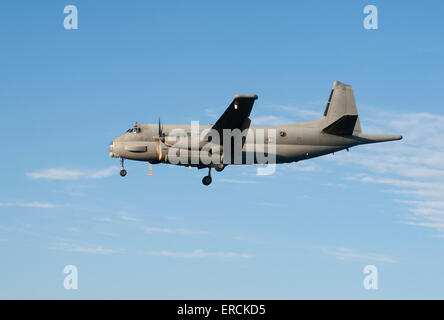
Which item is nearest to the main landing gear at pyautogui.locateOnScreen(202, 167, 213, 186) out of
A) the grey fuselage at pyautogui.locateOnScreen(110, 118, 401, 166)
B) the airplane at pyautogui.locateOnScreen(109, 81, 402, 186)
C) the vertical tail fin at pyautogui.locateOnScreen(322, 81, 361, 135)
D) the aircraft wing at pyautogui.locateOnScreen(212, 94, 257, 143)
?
the airplane at pyautogui.locateOnScreen(109, 81, 402, 186)

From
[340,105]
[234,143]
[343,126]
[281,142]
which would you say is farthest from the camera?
[340,105]

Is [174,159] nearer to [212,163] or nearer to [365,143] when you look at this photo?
[212,163]

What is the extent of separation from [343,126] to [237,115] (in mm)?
10189

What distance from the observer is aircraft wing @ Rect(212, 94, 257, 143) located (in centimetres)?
4211

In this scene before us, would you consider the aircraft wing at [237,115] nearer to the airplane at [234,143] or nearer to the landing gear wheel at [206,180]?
the airplane at [234,143]

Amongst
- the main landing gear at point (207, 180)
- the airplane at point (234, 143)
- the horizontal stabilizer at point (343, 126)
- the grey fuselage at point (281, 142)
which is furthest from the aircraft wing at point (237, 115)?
the horizontal stabilizer at point (343, 126)

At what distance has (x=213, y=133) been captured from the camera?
153ft

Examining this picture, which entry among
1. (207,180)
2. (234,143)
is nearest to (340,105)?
(234,143)

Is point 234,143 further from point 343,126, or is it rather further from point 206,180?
point 343,126

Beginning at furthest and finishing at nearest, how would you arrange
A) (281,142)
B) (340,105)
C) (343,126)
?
1. (340,105)
2. (343,126)
3. (281,142)

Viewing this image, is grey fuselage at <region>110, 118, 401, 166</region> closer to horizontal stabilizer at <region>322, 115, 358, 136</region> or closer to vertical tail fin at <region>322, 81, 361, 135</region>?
horizontal stabilizer at <region>322, 115, 358, 136</region>

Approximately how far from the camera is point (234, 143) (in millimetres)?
47125

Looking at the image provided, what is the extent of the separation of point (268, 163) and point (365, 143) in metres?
8.56

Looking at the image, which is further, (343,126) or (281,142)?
(343,126)
